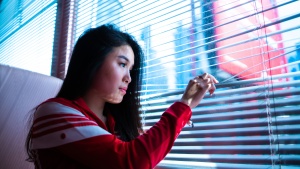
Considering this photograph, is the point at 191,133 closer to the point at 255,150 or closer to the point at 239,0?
the point at 255,150

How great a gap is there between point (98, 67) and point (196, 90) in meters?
0.33

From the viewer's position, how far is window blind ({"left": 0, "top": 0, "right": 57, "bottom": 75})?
1796 mm

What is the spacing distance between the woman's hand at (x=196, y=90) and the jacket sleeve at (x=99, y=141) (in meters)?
0.04

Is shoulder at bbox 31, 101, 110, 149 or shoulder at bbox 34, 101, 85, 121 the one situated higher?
shoulder at bbox 34, 101, 85, 121

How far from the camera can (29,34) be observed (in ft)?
6.61

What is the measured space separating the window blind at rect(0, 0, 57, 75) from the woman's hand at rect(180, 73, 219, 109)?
1.40 meters

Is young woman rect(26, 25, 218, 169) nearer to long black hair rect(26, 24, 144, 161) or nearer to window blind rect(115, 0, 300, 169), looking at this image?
long black hair rect(26, 24, 144, 161)

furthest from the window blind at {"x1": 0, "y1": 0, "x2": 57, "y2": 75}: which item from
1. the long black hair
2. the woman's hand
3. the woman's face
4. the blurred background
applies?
the woman's hand

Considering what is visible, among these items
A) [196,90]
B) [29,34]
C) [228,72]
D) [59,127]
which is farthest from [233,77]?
[29,34]

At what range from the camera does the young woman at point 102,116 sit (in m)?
0.56

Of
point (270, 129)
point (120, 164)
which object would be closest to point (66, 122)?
point (120, 164)

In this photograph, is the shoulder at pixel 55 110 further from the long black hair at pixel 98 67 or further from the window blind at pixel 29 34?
the window blind at pixel 29 34

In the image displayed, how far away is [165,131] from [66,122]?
26 cm

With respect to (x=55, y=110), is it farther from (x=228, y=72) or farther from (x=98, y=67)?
(x=228, y=72)
